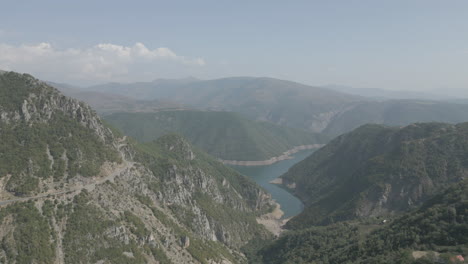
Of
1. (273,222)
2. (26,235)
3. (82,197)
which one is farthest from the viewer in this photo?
(273,222)

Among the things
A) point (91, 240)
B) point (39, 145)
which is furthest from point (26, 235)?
point (39, 145)

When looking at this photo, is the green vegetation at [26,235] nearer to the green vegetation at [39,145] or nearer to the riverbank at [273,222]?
the green vegetation at [39,145]

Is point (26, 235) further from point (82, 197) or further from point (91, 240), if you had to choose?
point (82, 197)

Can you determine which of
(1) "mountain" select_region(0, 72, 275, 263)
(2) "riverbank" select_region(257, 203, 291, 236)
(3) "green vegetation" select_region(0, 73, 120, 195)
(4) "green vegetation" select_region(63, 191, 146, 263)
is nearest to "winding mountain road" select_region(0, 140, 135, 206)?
(1) "mountain" select_region(0, 72, 275, 263)

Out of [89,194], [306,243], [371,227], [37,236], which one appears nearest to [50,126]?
[89,194]

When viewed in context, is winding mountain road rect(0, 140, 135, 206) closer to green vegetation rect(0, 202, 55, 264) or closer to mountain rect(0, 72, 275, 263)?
mountain rect(0, 72, 275, 263)

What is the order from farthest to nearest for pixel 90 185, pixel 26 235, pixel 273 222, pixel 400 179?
pixel 273 222 < pixel 400 179 < pixel 90 185 < pixel 26 235
